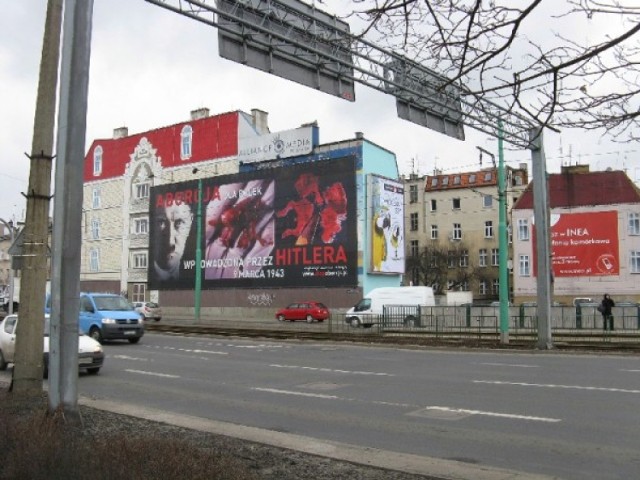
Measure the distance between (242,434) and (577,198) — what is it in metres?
55.6

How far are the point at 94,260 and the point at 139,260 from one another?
7574mm

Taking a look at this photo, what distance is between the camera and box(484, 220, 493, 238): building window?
8481 centimetres

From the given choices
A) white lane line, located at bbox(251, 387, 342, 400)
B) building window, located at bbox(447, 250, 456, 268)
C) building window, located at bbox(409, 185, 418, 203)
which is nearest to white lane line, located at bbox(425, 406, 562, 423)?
white lane line, located at bbox(251, 387, 342, 400)

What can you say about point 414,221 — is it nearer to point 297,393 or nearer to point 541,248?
point 541,248

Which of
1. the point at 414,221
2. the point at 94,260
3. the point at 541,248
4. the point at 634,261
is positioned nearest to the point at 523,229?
the point at 634,261

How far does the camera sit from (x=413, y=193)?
93438 mm

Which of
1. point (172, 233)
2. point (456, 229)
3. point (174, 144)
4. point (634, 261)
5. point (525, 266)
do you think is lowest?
point (525, 266)

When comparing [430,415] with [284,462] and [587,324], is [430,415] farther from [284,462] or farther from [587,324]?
[587,324]

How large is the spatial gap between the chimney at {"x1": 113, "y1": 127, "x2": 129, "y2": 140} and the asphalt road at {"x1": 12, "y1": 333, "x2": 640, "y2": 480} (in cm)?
5776

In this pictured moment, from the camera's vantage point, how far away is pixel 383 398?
11.9 metres

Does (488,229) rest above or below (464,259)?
above

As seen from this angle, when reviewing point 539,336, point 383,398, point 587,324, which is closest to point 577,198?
point 587,324

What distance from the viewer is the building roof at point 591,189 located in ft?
187

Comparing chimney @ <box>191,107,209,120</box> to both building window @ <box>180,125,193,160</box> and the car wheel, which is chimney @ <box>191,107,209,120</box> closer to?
building window @ <box>180,125,193,160</box>
